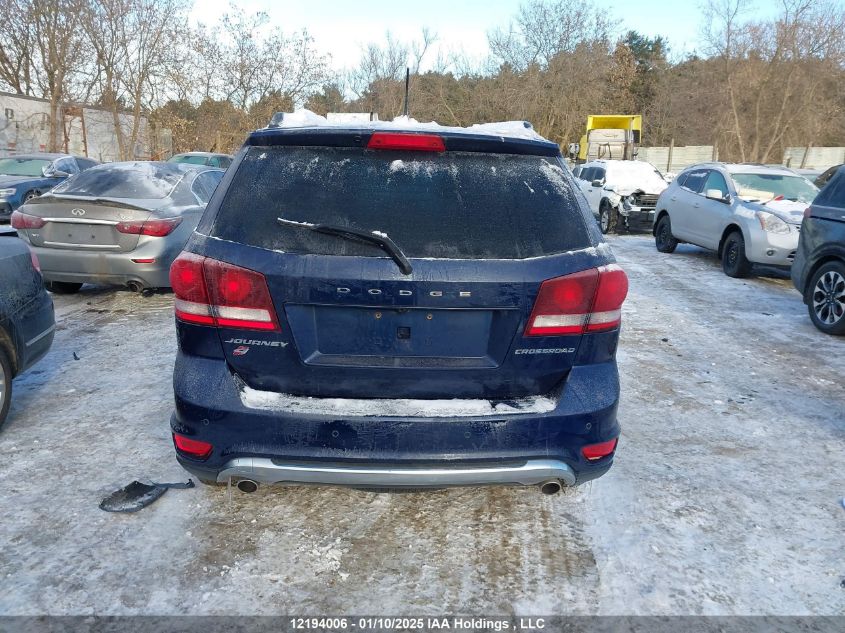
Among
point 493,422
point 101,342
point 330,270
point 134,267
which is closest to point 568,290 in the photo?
point 493,422

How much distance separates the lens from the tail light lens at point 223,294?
2506mm

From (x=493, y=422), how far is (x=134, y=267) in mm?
5780

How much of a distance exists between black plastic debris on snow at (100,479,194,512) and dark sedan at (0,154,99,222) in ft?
41.2

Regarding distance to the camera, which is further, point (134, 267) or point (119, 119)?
point (119, 119)

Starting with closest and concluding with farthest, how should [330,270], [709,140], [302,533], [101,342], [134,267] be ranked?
[330,270]
[302,533]
[101,342]
[134,267]
[709,140]

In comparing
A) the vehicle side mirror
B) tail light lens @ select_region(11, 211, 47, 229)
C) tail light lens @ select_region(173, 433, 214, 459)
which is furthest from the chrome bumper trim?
the vehicle side mirror

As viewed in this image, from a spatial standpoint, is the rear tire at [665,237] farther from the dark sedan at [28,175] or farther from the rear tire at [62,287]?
the dark sedan at [28,175]

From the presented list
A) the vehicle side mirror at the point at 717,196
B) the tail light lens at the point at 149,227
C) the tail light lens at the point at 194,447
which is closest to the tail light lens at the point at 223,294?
the tail light lens at the point at 194,447

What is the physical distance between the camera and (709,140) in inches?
1598

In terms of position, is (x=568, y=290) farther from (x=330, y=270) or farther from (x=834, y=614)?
(x=834, y=614)

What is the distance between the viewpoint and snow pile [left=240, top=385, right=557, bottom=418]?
255 centimetres

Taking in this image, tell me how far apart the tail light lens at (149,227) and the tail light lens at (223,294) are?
5010mm

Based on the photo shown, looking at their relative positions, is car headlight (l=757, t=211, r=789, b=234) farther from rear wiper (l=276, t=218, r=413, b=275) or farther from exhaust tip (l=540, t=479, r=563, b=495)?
rear wiper (l=276, t=218, r=413, b=275)

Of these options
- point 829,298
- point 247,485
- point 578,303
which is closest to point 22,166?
point 247,485
